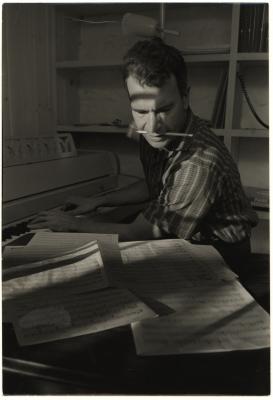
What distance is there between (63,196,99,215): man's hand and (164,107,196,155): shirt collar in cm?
44

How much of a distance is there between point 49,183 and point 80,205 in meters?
0.15

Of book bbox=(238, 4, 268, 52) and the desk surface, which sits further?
book bbox=(238, 4, 268, 52)

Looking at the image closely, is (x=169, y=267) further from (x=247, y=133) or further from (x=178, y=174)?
(x=247, y=133)

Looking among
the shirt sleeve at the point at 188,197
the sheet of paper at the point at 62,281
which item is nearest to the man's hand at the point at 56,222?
the shirt sleeve at the point at 188,197

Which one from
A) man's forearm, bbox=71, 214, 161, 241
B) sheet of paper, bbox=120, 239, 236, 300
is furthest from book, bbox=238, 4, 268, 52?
sheet of paper, bbox=120, 239, 236, 300

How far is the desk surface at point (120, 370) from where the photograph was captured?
45 cm

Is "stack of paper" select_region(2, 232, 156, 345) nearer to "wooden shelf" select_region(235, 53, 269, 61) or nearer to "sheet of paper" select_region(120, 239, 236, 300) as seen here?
"sheet of paper" select_region(120, 239, 236, 300)

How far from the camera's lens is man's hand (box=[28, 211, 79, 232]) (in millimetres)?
1150

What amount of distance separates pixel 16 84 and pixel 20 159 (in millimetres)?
609

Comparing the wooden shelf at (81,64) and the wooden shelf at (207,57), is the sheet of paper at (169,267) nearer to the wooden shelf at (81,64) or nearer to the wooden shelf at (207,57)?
the wooden shelf at (207,57)

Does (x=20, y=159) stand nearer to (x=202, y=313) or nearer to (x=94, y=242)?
(x=94, y=242)

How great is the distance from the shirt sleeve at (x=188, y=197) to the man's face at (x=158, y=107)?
0.55 feet

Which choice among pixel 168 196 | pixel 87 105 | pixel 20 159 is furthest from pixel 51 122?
pixel 168 196

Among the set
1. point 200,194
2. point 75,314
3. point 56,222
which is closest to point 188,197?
point 200,194
